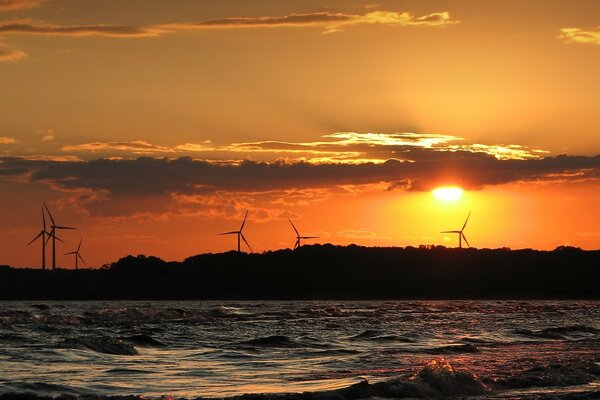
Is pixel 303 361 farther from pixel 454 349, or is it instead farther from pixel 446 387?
pixel 446 387

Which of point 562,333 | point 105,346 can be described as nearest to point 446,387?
point 105,346

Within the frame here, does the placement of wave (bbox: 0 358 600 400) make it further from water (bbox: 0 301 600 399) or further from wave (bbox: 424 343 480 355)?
wave (bbox: 424 343 480 355)

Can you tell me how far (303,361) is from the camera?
148 feet

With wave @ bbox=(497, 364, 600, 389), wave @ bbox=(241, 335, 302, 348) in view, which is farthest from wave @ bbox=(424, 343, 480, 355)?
wave @ bbox=(497, 364, 600, 389)

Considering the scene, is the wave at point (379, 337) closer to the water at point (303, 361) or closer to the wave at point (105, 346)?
the water at point (303, 361)

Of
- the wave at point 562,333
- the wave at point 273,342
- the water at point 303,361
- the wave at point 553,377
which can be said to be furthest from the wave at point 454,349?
the wave at point 562,333

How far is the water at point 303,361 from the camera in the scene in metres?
34.0

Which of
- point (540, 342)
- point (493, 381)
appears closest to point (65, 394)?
point (493, 381)

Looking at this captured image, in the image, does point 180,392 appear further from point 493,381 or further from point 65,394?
point 493,381

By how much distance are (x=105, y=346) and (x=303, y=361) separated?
10049 millimetres

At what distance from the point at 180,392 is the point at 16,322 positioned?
46.8 meters

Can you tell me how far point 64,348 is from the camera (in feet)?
158

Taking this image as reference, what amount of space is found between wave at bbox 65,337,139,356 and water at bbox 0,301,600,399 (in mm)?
53

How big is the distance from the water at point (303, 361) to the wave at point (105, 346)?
0.05 m
